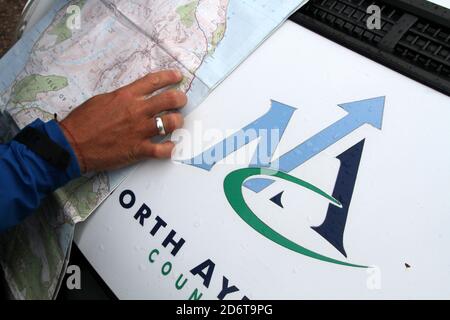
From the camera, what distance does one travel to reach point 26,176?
119 centimetres

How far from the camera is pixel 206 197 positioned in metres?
1.15

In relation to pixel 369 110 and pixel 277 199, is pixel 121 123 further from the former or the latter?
pixel 369 110

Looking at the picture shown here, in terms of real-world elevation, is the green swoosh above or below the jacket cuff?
above

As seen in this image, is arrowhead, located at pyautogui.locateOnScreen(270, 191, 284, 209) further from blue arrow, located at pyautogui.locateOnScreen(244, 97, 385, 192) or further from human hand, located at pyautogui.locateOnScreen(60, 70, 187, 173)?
human hand, located at pyautogui.locateOnScreen(60, 70, 187, 173)

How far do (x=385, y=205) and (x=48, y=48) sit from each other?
1.15 m

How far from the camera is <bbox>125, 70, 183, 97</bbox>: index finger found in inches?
49.2

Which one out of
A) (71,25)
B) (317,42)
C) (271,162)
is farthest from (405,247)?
(71,25)

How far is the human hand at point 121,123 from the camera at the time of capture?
48.6 inches

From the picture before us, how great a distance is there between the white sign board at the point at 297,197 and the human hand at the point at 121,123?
0.21 ft

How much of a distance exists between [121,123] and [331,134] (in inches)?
21.9

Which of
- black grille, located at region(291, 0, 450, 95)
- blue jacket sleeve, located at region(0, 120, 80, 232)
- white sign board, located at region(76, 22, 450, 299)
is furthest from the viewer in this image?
blue jacket sleeve, located at region(0, 120, 80, 232)

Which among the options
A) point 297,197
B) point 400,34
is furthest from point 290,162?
point 400,34

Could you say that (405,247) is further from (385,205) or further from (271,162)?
(271,162)

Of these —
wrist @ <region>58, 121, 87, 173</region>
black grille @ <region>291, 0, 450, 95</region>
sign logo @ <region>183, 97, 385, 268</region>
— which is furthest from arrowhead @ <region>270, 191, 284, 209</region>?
wrist @ <region>58, 121, 87, 173</region>
